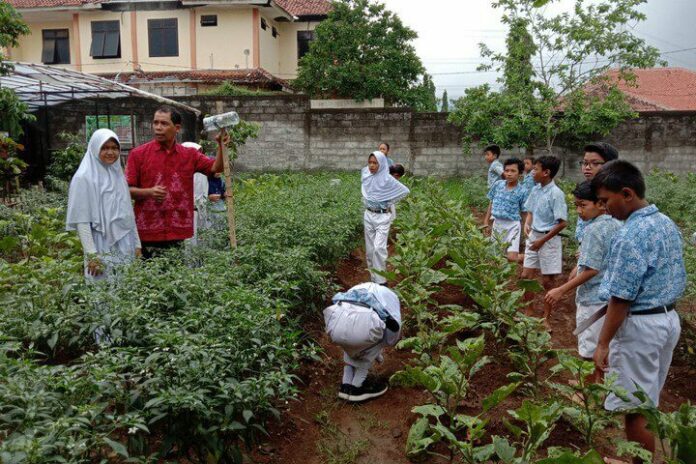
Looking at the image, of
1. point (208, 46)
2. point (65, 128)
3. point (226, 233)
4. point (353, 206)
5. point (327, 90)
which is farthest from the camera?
point (208, 46)

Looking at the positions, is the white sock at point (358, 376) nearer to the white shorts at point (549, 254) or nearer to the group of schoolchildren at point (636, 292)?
the group of schoolchildren at point (636, 292)

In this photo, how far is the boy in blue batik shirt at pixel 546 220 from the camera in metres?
5.11

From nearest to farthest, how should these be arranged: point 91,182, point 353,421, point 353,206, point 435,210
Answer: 1. point 353,421
2. point 91,182
3. point 353,206
4. point 435,210

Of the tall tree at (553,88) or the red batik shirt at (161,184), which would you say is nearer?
the red batik shirt at (161,184)

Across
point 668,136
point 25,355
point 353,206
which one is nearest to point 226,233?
point 25,355

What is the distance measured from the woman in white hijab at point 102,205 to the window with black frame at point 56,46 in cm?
2407

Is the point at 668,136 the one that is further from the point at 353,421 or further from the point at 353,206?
the point at 353,421

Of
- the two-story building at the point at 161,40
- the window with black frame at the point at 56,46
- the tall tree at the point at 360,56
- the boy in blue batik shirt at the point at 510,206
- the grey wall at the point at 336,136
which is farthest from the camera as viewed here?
the window with black frame at the point at 56,46

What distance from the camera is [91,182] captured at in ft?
13.5

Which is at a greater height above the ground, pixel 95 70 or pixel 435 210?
pixel 95 70

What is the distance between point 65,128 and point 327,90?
29.7 feet

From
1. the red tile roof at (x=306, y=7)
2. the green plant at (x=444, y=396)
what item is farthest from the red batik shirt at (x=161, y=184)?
the red tile roof at (x=306, y=7)

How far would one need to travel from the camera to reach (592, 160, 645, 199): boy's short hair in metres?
2.77

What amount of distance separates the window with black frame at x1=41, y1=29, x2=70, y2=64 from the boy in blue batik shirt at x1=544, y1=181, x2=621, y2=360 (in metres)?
26.0
